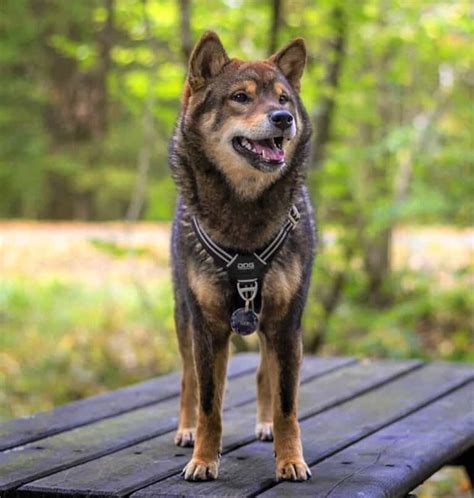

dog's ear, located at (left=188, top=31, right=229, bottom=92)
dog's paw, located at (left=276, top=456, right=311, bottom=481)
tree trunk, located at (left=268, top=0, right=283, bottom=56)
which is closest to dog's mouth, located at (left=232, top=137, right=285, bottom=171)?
dog's ear, located at (left=188, top=31, right=229, bottom=92)

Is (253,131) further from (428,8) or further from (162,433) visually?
(428,8)

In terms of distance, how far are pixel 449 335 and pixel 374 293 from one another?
30.8 inches

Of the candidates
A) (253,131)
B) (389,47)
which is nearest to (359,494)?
(253,131)

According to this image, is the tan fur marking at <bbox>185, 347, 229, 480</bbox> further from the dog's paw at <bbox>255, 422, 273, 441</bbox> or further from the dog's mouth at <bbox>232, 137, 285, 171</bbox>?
the dog's mouth at <bbox>232, 137, 285, 171</bbox>

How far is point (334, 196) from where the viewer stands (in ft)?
26.3

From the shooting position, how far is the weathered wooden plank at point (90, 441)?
12.0 ft

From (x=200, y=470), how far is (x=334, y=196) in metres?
4.71

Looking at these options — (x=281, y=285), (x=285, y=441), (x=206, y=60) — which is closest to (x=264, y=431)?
(x=285, y=441)

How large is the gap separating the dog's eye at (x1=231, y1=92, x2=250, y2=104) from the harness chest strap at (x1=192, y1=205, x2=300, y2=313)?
0.49m

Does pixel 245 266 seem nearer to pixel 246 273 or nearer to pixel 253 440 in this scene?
pixel 246 273

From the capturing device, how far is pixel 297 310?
12.2 ft

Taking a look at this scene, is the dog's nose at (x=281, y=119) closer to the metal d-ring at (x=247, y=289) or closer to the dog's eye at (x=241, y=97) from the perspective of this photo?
the dog's eye at (x=241, y=97)

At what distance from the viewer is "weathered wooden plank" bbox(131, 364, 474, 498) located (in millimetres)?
3428

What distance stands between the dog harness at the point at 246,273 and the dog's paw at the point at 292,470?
18.2 inches
